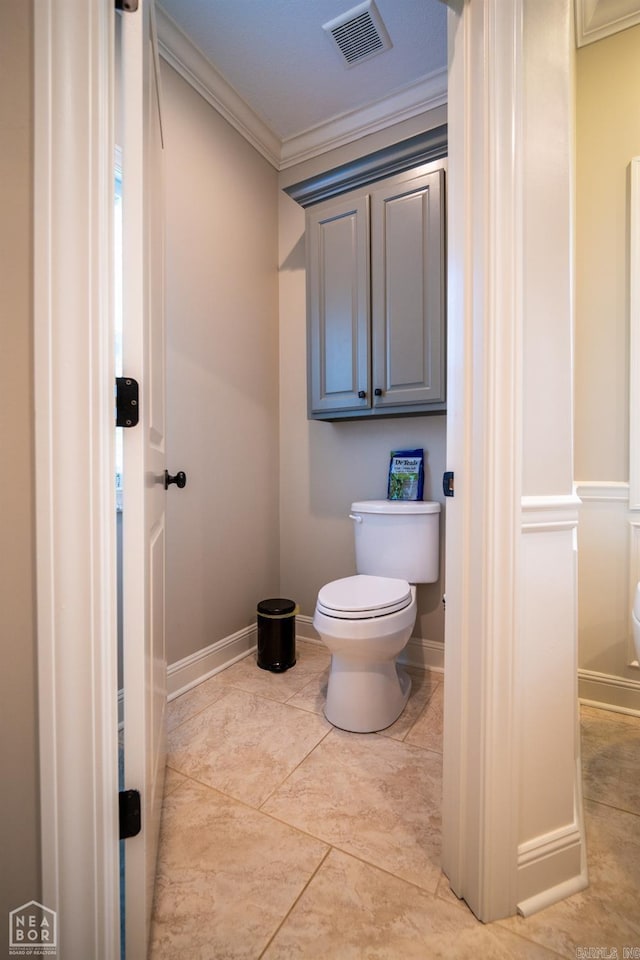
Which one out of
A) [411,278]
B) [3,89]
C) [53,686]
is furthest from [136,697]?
[411,278]

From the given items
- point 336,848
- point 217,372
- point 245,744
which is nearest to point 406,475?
point 217,372

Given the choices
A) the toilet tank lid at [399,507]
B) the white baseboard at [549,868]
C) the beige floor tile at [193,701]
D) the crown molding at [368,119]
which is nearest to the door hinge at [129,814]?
the white baseboard at [549,868]

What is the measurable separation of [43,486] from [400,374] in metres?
1.49

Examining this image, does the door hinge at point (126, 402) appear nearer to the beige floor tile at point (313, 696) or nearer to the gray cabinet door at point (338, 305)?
the gray cabinet door at point (338, 305)

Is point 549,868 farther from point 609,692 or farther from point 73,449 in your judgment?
point 73,449

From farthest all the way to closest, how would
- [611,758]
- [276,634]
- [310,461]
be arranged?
[310,461]
[276,634]
[611,758]

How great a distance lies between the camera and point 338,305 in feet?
6.32

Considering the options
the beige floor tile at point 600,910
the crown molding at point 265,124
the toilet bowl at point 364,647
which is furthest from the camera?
the crown molding at point 265,124

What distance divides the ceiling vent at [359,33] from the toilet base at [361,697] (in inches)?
96.7

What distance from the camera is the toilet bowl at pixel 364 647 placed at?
55.1 inches

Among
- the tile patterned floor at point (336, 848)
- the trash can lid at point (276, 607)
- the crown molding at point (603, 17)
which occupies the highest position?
the crown molding at point (603, 17)

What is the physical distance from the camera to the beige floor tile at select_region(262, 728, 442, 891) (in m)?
1.00

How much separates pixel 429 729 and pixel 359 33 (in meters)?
2.76

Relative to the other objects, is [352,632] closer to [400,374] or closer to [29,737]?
[29,737]
